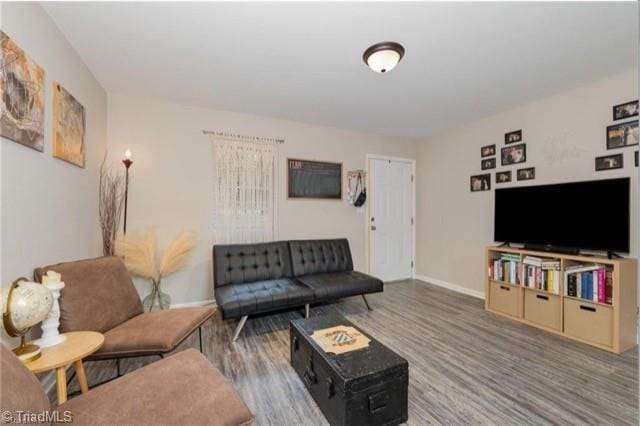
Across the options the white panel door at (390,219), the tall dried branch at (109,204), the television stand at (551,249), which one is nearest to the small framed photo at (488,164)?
the television stand at (551,249)

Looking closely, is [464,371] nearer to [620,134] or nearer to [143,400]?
[143,400]

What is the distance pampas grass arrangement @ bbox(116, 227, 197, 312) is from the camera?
105 inches

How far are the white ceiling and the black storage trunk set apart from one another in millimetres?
2134

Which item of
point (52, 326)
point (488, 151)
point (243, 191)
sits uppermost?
point (488, 151)

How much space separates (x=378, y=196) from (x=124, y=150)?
3.49 meters

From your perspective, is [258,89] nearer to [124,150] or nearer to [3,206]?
[124,150]

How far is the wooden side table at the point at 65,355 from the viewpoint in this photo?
1182 mm

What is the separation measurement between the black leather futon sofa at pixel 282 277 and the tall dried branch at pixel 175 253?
1.02 feet

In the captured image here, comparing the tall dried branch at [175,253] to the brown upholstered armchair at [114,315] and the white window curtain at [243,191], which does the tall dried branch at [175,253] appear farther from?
the brown upholstered armchair at [114,315]

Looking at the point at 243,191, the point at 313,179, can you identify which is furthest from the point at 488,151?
the point at 243,191

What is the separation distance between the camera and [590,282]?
2.39m

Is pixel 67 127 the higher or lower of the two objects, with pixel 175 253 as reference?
higher

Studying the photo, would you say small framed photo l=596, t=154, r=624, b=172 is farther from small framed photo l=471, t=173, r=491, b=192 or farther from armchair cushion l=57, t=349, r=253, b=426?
armchair cushion l=57, t=349, r=253, b=426

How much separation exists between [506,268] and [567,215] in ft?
2.62
